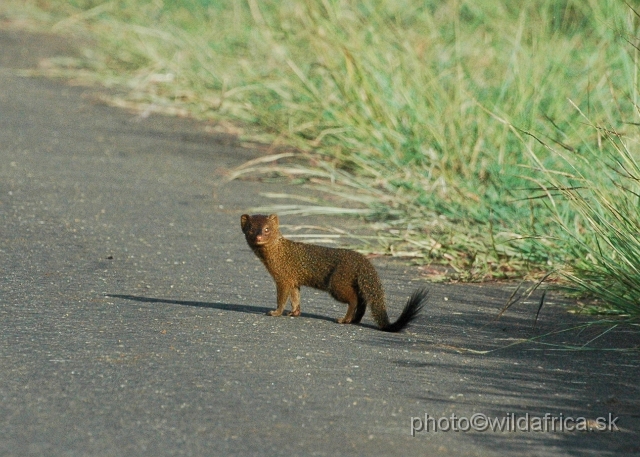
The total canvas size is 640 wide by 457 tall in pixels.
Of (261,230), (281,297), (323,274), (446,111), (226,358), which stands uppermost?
(446,111)

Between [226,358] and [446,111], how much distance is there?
4581mm

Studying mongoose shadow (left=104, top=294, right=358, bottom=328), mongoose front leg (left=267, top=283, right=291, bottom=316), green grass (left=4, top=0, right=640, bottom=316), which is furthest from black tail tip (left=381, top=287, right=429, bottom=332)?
green grass (left=4, top=0, right=640, bottom=316)

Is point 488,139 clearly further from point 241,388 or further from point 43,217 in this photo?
point 241,388

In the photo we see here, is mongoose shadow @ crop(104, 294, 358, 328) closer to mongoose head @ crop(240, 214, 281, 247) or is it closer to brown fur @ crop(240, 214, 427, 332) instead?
brown fur @ crop(240, 214, 427, 332)

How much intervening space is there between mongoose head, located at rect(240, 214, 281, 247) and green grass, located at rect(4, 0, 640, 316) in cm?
115

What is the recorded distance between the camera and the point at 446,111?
882 cm

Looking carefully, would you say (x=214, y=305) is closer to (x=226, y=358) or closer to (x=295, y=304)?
(x=295, y=304)

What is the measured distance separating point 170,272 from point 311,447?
Result: 269 cm

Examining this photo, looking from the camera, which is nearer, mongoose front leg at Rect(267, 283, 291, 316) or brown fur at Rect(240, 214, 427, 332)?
brown fur at Rect(240, 214, 427, 332)

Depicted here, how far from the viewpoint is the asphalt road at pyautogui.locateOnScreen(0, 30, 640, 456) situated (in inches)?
150

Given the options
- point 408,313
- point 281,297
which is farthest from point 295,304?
point 408,313

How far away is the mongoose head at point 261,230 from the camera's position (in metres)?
5.43

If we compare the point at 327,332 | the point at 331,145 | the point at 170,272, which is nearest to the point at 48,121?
the point at 331,145

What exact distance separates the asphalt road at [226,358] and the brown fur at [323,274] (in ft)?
0.36
